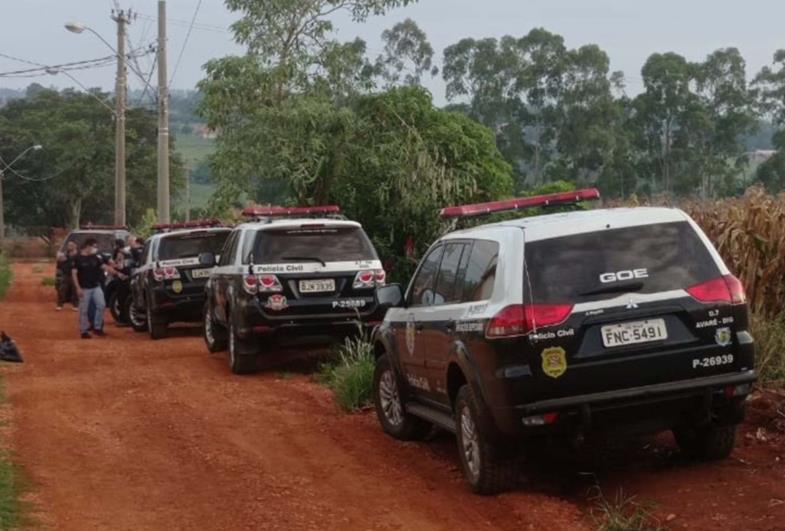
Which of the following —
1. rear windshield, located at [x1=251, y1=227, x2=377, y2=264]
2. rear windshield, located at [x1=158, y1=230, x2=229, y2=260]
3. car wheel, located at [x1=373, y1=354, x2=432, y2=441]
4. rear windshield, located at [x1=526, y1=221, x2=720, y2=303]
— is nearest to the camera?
rear windshield, located at [x1=526, y1=221, x2=720, y2=303]

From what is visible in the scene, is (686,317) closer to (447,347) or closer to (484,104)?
(447,347)

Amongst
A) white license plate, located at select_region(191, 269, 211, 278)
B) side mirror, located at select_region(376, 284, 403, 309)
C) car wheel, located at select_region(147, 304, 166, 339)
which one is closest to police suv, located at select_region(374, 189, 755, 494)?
side mirror, located at select_region(376, 284, 403, 309)

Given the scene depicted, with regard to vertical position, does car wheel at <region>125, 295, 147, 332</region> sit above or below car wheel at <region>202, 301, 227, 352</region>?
below

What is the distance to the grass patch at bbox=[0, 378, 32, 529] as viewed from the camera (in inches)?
298

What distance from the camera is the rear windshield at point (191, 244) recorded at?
2042cm

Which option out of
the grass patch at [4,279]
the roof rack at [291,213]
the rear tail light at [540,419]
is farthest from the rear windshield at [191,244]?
the grass patch at [4,279]

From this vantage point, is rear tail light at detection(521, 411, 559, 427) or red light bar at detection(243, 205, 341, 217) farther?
red light bar at detection(243, 205, 341, 217)

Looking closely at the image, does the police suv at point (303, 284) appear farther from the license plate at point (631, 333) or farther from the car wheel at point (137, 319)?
the car wheel at point (137, 319)

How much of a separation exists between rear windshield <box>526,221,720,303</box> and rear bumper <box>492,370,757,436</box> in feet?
1.98

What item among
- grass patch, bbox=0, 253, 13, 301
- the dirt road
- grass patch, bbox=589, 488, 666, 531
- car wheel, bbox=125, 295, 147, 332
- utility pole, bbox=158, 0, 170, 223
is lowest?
grass patch, bbox=0, 253, 13, 301

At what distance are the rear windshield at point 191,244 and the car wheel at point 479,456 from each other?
12662 millimetres

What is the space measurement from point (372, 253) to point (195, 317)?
7208mm

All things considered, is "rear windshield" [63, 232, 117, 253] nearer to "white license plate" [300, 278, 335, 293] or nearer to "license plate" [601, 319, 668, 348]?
"white license plate" [300, 278, 335, 293]

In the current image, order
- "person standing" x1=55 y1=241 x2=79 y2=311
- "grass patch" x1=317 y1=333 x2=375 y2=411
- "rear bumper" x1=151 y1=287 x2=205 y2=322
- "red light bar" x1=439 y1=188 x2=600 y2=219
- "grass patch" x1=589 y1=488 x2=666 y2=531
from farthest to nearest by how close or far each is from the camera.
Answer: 1. "person standing" x1=55 y1=241 x2=79 y2=311
2. "rear bumper" x1=151 y1=287 x2=205 y2=322
3. "grass patch" x1=317 y1=333 x2=375 y2=411
4. "red light bar" x1=439 y1=188 x2=600 y2=219
5. "grass patch" x1=589 y1=488 x2=666 y2=531
